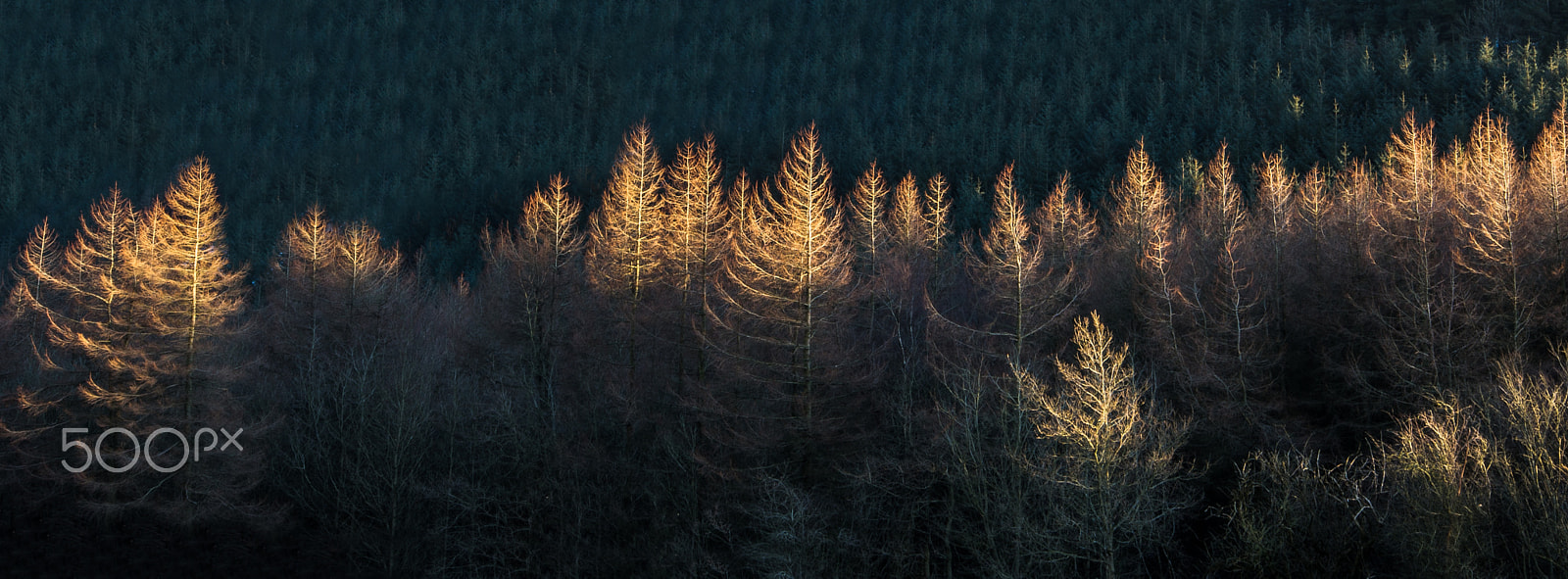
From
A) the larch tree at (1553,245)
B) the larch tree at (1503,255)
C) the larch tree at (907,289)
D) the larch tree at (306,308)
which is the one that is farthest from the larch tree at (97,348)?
the larch tree at (1553,245)

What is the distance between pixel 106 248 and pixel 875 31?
119 m

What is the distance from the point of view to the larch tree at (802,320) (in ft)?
106

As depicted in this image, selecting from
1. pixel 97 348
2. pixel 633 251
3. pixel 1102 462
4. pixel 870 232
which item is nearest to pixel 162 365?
pixel 97 348

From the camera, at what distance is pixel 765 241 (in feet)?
111

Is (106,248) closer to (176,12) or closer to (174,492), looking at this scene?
(174,492)

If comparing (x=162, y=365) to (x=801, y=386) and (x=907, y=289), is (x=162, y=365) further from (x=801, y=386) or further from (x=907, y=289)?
(x=907, y=289)

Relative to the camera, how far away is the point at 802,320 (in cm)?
3238

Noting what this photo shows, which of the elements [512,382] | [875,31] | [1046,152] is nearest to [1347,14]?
[1046,152]

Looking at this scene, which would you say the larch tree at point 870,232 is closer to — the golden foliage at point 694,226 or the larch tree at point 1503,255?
the golden foliage at point 694,226

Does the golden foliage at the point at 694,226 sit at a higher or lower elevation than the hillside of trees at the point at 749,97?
lower

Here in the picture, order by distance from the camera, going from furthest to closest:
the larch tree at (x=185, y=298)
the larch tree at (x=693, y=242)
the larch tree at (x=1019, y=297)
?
the larch tree at (x=693, y=242)
the larch tree at (x=185, y=298)
the larch tree at (x=1019, y=297)

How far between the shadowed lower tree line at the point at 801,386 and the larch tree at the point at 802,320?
141mm

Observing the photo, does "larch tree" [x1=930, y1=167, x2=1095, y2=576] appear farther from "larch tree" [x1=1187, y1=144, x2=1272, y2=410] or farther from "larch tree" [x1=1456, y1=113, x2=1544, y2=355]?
"larch tree" [x1=1456, y1=113, x2=1544, y2=355]

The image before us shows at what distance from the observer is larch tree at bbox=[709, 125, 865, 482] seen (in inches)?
1275
